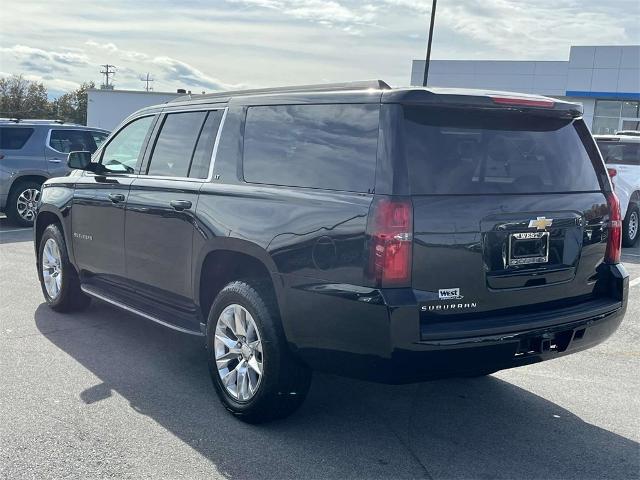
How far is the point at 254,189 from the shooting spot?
14.0 ft

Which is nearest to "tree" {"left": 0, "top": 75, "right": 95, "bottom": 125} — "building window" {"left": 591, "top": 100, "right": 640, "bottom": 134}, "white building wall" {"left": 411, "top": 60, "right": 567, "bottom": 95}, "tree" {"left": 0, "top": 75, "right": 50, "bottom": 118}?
"tree" {"left": 0, "top": 75, "right": 50, "bottom": 118}

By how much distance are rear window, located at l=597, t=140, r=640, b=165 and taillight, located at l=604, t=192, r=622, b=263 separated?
27.4 ft

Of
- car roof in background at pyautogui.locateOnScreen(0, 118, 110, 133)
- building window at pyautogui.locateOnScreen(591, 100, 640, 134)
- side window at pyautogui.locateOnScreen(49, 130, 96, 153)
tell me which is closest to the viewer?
car roof in background at pyautogui.locateOnScreen(0, 118, 110, 133)

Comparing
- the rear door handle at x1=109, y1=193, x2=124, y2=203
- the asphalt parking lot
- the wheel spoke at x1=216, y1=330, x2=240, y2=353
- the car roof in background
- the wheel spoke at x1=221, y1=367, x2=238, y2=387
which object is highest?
the car roof in background

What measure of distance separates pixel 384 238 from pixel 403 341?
505 millimetres

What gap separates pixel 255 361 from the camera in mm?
4172

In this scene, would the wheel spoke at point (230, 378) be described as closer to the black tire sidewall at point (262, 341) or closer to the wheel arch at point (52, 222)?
the black tire sidewall at point (262, 341)

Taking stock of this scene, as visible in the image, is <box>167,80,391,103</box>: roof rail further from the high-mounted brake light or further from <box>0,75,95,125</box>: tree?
<box>0,75,95,125</box>: tree

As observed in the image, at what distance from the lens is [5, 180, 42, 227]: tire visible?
41.2ft

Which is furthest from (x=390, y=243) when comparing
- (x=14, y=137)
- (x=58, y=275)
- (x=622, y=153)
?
(x=14, y=137)

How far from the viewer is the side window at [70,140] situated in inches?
515

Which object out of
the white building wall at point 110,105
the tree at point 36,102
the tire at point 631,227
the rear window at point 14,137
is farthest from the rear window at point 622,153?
the tree at point 36,102

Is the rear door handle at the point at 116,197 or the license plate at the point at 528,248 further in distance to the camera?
the rear door handle at the point at 116,197

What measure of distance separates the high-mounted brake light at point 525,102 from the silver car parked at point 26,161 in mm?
10382
